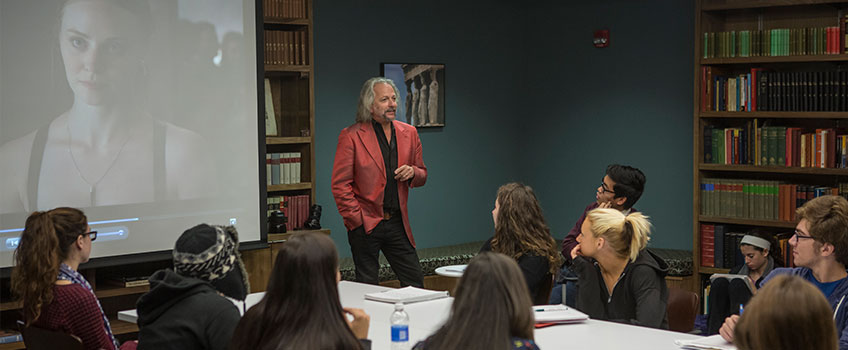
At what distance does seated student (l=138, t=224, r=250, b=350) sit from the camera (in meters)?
2.60

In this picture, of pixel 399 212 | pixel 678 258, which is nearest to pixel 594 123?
pixel 678 258

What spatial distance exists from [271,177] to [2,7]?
75.1 inches

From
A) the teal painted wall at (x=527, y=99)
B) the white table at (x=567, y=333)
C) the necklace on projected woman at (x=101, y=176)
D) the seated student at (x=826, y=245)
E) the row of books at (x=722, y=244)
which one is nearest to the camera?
the white table at (x=567, y=333)

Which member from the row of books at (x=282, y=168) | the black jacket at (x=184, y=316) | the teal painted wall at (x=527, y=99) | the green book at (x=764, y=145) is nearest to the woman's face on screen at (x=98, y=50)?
the row of books at (x=282, y=168)

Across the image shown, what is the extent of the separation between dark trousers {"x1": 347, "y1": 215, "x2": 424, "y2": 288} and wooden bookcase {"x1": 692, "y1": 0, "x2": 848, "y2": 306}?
2.22 m

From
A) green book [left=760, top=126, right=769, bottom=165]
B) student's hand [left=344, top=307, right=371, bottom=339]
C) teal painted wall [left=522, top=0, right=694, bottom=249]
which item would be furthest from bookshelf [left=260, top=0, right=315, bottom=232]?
student's hand [left=344, top=307, right=371, bottom=339]

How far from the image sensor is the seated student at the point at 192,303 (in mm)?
2600

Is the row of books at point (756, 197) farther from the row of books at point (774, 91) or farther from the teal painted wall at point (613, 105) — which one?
the teal painted wall at point (613, 105)

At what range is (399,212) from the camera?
552cm

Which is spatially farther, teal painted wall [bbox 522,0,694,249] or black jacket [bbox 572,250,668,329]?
teal painted wall [bbox 522,0,694,249]

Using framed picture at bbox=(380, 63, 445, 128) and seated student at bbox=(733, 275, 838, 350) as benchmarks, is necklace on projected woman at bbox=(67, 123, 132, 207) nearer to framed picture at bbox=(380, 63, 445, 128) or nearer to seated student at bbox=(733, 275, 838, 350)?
framed picture at bbox=(380, 63, 445, 128)

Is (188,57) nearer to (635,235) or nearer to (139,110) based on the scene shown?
(139,110)

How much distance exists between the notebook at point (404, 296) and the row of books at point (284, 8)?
2410 mm

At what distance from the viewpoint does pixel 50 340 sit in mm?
3184
